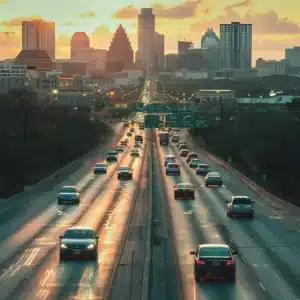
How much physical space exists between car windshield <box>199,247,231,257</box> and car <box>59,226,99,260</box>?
5751 mm

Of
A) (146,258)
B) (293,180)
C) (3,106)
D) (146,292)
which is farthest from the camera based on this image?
(3,106)

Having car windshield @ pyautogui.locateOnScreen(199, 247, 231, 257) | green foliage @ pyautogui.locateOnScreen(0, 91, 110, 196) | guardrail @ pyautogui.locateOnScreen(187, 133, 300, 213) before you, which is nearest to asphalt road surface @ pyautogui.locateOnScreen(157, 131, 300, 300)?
guardrail @ pyautogui.locateOnScreen(187, 133, 300, 213)

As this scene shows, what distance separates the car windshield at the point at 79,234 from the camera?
102 ft

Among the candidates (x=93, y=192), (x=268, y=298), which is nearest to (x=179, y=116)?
(x=93, y=192)

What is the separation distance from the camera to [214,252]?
2561cm

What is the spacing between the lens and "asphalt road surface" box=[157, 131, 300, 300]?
24.9 m

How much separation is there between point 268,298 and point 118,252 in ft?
33.8

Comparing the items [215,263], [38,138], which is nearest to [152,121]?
[38,138]

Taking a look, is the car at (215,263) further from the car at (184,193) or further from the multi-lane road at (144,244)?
the car at (184,193)

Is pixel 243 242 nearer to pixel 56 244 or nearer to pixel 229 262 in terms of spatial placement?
pixel 56 244

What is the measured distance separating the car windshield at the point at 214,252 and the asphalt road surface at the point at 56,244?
2.62m

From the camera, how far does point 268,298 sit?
2361cm

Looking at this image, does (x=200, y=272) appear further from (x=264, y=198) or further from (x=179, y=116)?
(x=179, y=116)

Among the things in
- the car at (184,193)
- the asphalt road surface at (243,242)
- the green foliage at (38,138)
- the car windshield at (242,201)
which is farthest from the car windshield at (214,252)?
the green foliage at (38,138)
